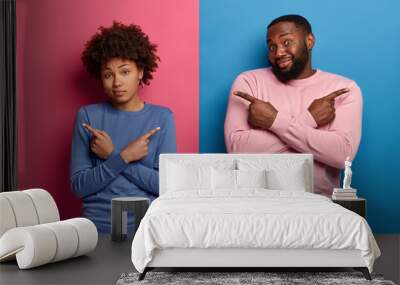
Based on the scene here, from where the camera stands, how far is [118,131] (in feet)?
20.7

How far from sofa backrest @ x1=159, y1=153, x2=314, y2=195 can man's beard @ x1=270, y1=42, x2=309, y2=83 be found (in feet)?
2.53

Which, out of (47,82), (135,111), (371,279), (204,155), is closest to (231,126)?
(204,155)

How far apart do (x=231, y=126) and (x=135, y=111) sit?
3.16ft

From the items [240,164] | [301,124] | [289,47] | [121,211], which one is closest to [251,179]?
[240,164]

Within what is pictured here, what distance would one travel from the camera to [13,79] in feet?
20.2

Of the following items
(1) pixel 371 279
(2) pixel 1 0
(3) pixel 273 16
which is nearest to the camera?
(1) pixel 371 279

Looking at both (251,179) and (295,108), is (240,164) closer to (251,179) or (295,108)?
(251,179)

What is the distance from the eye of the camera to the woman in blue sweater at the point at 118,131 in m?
6.14

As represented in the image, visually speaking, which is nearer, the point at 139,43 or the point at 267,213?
the point at 267,213

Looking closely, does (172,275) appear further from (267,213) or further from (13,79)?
(13,79)

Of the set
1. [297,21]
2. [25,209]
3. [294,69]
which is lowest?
[25,209]

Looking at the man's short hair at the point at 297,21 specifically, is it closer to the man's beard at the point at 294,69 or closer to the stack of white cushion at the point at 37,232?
the man's beard at the point at 294,69

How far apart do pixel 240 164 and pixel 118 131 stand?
127 centimetres

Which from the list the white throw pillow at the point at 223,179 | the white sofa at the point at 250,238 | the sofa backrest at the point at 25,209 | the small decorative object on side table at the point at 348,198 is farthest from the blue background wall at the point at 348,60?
the white sofa at the point at 250,238
